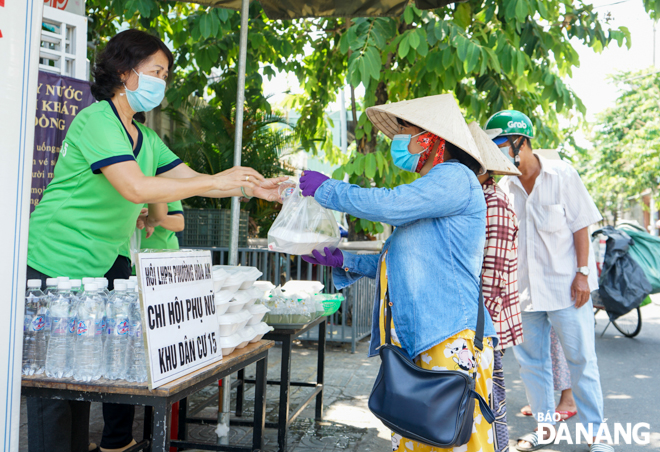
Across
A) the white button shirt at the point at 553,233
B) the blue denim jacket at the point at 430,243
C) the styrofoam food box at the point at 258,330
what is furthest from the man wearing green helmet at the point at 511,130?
the styrofoam food box at the point at 258,330

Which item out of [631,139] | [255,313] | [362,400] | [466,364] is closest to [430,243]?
[466,364]

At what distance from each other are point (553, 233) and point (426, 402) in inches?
89.6

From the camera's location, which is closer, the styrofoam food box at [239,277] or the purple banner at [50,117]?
the styrofoam food box at [239,277]

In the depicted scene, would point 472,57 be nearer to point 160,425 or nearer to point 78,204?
point 78,204

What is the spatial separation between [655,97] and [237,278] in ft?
90.8

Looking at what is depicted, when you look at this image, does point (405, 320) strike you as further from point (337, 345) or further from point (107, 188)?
point (337, 345)

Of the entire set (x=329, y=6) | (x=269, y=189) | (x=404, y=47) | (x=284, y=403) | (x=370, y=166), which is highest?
(x=404, y=47)

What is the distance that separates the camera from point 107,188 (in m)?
2.37

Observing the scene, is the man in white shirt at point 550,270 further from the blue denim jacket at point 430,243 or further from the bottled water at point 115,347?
the bottled water at point 115,347

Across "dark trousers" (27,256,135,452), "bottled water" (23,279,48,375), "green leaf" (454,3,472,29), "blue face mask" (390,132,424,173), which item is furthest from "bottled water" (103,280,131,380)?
"green leaf" (454,3,472,29)

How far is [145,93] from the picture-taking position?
2510 mm

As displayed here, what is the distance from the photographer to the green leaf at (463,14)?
6.16 metres

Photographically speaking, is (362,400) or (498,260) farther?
(362,400)

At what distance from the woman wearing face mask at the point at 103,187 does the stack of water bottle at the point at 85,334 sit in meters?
0.30
